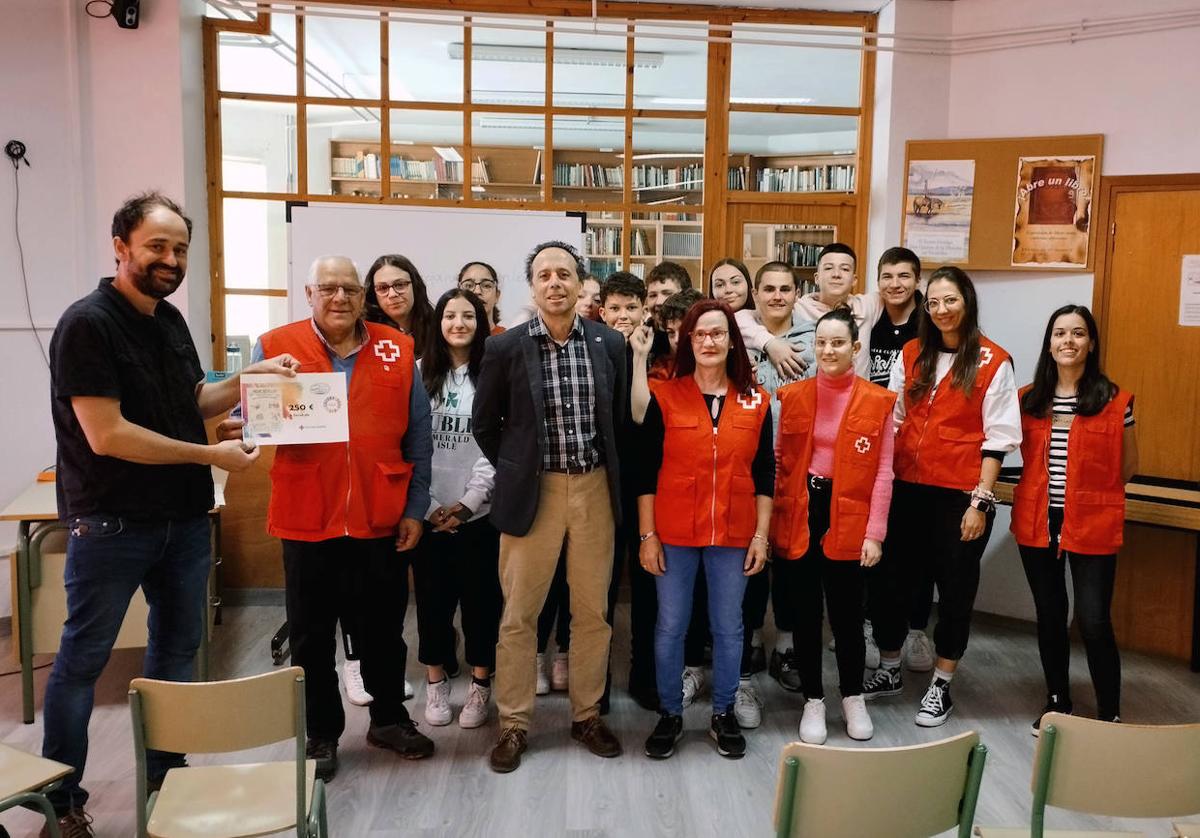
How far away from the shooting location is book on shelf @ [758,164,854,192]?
4.80m

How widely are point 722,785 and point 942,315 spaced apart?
177cm

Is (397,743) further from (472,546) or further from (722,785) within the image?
(722,785)

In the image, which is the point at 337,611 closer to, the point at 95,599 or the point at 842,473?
the point at 95,599

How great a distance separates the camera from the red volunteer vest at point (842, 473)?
2.74 metres

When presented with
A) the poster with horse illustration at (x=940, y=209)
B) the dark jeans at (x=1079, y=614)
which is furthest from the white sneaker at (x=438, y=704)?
the poster with horse illustration at (x=940, y=209)

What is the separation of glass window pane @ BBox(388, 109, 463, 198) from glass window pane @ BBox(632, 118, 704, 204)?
106cm

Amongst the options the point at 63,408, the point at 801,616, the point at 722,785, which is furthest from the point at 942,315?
the point at 63,408

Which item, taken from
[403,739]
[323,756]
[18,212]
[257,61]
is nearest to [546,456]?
[403,739]

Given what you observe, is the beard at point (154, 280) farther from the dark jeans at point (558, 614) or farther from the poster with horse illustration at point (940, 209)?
the poster with horse illustration at point (940, 209)

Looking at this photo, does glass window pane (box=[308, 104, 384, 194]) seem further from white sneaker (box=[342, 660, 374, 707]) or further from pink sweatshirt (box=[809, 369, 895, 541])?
pink sweatshirt (box=[809, 369, 895, 541])

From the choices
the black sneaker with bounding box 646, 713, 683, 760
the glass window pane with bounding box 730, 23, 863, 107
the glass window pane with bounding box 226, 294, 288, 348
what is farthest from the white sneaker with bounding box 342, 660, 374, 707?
the glass window pane with bounding box 730, 23, 863, 107

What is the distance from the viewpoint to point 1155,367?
3.92 meters

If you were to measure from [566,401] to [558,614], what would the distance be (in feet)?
3.86

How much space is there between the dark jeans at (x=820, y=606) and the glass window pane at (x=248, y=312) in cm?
338
